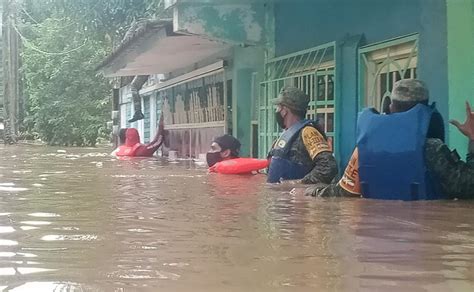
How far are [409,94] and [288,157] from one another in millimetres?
1759

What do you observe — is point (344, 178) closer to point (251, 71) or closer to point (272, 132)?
point (272, 132)

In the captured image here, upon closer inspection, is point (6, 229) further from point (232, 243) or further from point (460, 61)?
point (460, 61)

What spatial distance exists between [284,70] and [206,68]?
5102mm

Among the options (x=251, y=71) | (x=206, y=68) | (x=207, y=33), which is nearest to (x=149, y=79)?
(x=206, y=68)

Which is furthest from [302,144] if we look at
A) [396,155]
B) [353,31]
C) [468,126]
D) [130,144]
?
[130,144]

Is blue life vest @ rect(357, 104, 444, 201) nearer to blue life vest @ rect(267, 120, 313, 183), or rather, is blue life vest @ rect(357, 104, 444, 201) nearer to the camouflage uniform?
the camouflage uniform

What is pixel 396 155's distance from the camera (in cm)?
614

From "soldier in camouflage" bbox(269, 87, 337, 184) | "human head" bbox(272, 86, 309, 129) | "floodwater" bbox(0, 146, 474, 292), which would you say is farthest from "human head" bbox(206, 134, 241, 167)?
"floodwater" bbox(0, 146, 474, 292)

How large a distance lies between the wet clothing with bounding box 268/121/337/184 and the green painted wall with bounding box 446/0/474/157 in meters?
1.09

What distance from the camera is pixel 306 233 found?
4.45 m

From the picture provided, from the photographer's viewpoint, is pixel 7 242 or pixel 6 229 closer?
pixel 7 242

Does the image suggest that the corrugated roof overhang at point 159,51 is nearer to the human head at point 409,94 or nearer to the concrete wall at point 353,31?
the concrete wall at point 353,31

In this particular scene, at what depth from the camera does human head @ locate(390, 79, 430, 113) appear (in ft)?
20.1

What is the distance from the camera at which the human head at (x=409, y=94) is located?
6125mm
